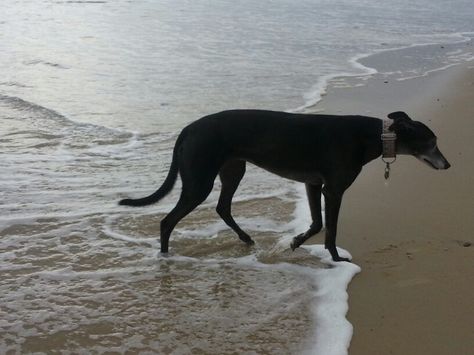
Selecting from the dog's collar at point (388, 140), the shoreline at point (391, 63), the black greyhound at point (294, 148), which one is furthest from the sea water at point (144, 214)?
the dog's collar at point (388, 140)

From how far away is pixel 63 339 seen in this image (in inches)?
135

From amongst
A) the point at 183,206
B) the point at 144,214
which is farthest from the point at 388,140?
the point at 144,214

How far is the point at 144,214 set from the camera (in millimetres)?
5340

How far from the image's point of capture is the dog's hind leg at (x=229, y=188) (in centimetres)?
488

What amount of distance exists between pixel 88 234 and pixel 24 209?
0.78 metres

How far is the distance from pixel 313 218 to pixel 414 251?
777 millimetres

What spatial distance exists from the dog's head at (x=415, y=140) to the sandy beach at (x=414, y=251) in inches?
24.6

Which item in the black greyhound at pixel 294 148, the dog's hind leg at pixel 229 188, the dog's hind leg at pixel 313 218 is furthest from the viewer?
the dog's hind leg at pixel 229 188

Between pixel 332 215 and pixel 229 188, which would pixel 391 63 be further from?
pixel 332 215

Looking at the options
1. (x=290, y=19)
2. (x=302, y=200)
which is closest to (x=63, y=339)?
(x=302, y=200)

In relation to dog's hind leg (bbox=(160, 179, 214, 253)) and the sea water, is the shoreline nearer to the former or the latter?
the sea water

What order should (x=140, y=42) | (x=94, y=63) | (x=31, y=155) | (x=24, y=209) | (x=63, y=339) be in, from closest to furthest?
(x=63, y=339) < (x=24, y=209) < (x=31, y=155) < (x=94, y=63) < (x=140, y=42)

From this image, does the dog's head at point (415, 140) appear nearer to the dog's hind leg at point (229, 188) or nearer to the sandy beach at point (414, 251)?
the sandy beach at point (414, 251)

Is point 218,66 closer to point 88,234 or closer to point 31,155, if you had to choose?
point 31,155
